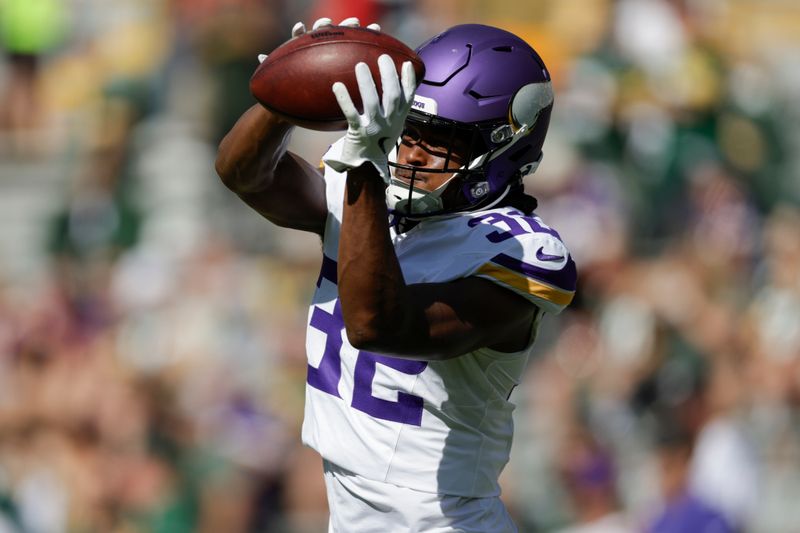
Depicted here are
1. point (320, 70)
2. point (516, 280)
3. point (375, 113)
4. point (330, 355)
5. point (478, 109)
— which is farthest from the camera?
point (330, 355)

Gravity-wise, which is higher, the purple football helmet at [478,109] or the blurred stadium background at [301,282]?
the purple football helmet at [478,109]

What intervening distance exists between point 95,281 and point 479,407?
198 inches

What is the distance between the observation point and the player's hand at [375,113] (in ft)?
8.63

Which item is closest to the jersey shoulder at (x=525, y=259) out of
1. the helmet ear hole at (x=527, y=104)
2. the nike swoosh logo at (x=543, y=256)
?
the nike swoosh logo at (x=543, y=256)

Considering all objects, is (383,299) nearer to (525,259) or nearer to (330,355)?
(525,259)

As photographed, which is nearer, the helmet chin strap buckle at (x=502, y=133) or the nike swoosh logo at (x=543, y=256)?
the nike swoosh logo at (x=543, y=256)

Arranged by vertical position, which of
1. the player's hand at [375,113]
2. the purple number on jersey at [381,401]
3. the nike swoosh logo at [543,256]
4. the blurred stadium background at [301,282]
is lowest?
the blurred stadium background at [301,282]

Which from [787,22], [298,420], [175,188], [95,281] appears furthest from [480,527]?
[787,22]

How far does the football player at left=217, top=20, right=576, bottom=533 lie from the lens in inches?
119

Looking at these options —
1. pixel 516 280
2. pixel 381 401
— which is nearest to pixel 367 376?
pixel 381 401

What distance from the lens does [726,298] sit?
6770mm

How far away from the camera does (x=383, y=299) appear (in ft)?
8.89

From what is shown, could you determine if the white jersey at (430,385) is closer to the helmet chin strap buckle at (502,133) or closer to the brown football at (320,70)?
the helmet chin strap buckle at (502,133)

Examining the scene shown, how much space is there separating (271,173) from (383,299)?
25.9 inches
